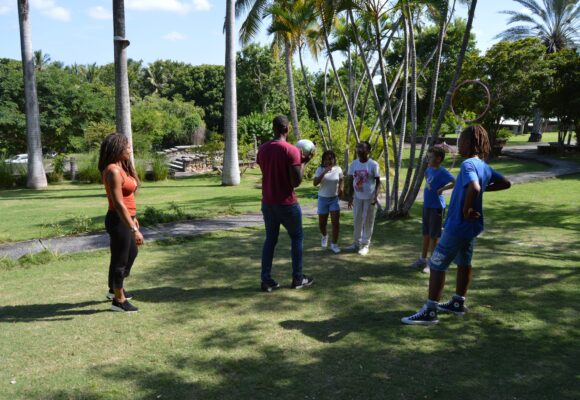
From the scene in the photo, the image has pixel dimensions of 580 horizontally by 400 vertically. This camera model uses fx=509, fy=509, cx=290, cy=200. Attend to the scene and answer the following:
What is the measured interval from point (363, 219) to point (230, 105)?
437 inches

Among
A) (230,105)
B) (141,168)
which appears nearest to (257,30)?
(230,105)

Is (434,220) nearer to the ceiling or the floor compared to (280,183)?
nearer to the floor

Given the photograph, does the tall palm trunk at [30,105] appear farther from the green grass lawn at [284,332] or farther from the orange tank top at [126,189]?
the orange tank top at [126,189]

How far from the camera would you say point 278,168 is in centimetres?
522

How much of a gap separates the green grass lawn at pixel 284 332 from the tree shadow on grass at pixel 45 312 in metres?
0.02

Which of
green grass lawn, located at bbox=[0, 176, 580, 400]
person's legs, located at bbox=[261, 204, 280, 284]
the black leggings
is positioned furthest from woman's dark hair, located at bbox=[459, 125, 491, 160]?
the black leggings

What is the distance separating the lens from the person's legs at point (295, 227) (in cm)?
531

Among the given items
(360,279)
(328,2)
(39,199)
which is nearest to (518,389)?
(360,279)

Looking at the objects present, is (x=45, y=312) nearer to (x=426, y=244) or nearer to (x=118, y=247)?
(x=118, y=247)

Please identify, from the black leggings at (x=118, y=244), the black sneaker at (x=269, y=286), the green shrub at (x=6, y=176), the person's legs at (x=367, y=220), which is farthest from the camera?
the green shrub at (x=6, y=176)

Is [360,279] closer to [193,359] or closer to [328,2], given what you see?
[193,359]

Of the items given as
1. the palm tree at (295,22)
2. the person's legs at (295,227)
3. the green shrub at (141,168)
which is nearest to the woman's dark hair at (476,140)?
the person's legs at (295,227)

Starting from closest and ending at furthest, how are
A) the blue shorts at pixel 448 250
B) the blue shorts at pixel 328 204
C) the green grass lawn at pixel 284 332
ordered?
the green grass lawn at pixel 284 332 → the blue shorts at pixel 448 250 → the blue shorts at pixel 328 204

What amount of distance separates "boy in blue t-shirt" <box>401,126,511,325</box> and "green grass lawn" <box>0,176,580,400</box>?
0.36 metres
